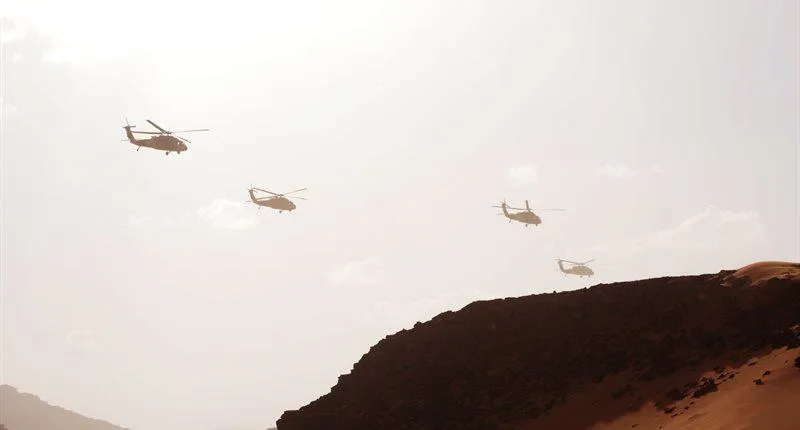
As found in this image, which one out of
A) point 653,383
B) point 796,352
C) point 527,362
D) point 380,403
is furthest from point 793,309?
point 380,403

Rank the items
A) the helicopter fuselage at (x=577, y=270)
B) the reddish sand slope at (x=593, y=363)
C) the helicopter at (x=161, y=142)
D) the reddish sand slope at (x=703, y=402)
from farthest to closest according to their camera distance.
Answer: the helicopter fuselage at (x=577, y=270), the helicopter at (x=161, y=142), the reddish sand slope at (x=593, y=363), the reddish sand slope at (x=703, y=402)

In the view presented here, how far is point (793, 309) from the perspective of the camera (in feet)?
77.6

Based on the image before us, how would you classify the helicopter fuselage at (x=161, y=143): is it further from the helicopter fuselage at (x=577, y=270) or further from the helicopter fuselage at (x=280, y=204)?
the helicopter fuselage at (x=577, y=270)

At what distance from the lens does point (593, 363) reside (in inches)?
1085

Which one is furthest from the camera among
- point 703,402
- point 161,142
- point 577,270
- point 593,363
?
point 577,270

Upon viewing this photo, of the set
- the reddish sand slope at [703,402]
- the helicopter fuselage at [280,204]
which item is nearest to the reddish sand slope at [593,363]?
the reddish sand slope at [703,402]

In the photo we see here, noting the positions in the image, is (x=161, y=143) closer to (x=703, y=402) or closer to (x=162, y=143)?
(x=162, y=143)

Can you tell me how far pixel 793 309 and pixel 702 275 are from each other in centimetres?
677

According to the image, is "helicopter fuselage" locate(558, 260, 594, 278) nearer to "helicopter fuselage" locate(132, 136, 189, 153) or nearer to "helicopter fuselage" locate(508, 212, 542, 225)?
"helicopter fuselage" locate(508, 212, 542, 225)

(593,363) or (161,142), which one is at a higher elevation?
(161,142)

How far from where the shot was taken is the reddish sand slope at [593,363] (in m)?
21.3

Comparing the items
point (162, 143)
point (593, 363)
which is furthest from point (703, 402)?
point (162, 143)

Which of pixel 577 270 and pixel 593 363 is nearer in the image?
pixel 593 363

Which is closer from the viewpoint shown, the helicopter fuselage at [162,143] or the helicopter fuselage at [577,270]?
the helicopter fuselage at [162,143]
